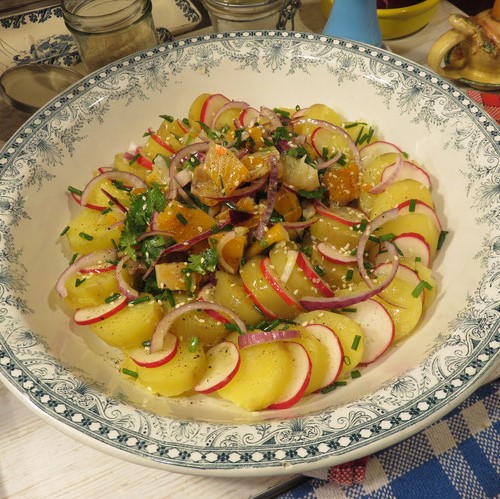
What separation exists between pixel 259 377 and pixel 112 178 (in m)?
1.13

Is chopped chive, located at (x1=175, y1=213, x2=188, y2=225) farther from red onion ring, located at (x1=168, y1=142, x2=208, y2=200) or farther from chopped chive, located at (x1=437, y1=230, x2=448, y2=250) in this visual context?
chopped chive, located at (x1=437, y1=230, x2=448, y2=250)

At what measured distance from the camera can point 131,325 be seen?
1.69 m

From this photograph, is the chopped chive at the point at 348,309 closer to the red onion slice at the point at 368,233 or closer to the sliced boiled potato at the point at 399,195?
the red onion slice at the point at 368,233

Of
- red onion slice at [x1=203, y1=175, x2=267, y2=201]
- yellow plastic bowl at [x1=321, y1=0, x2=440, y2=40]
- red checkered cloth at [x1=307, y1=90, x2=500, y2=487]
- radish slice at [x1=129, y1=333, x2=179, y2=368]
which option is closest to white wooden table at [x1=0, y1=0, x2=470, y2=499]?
red checkered cloth at [x1=307, y1=90, x2=500, y2=487]

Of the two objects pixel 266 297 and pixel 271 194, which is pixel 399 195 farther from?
pixel 266 297

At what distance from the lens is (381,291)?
1716 mm

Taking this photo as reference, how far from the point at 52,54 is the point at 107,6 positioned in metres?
0.58

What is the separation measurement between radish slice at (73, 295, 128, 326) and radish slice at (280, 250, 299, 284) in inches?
21.8

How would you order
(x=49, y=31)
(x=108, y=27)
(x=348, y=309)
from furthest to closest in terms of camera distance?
(x=49, y=31) < (x=108, y=27) < (x=348, y=309)

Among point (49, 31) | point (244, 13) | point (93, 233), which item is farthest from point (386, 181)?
point (49, 31)

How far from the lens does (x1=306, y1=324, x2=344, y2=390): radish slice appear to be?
157 cm

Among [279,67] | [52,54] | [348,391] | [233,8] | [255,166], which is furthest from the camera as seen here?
[52,54]

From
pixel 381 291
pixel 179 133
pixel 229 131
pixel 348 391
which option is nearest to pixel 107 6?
pixel 179 133

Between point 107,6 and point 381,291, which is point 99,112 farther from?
point 381,291
